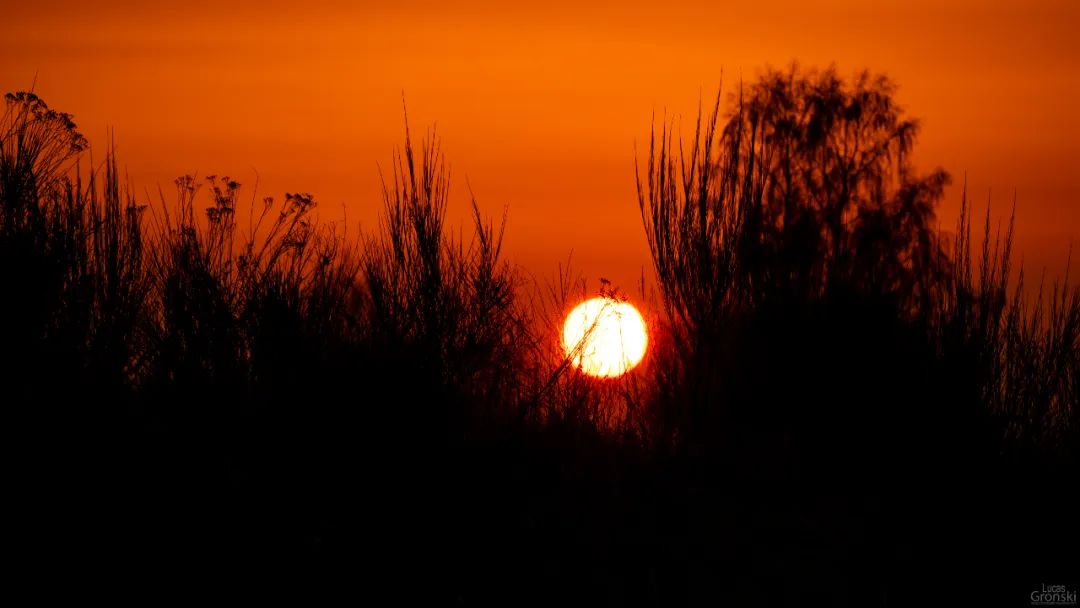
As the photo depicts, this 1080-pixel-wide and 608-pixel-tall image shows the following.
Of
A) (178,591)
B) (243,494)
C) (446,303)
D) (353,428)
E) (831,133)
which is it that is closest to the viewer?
(178,591)

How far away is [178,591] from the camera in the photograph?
7.81 m

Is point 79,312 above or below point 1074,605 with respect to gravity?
above

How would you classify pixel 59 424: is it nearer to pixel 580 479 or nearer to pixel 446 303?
pixel 446 303

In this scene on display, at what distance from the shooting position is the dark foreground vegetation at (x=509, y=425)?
8383mm

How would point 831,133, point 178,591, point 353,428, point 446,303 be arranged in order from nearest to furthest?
point 178,591 < point 353,428 < point 446,303 < point 831,133

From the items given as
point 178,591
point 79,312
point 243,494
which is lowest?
point 178,591

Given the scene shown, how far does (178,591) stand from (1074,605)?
6159 mm

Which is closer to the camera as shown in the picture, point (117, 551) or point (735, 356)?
point (117, 551)

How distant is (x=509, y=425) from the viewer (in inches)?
396

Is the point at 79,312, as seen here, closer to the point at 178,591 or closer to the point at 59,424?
the point at 59,424

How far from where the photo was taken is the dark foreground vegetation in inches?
330

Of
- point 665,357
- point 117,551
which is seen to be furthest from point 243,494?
point 665,357

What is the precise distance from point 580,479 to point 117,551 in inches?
145

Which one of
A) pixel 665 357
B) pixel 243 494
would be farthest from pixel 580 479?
pixel 243 494
